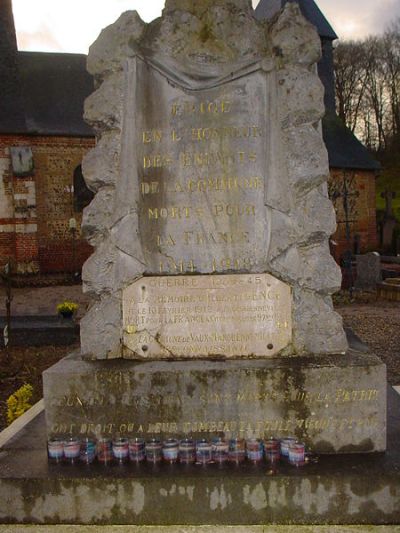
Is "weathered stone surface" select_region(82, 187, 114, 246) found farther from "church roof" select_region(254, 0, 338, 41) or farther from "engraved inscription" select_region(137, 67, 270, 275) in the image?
"church roof" select_region(254, 0, 338, 41)

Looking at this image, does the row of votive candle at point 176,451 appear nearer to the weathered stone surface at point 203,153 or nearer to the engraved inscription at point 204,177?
the weathered stone surface at point 203,153

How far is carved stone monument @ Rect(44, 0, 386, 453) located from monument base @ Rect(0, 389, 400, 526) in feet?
2.07

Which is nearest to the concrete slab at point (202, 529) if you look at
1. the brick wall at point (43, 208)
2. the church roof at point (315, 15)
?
the brick wall at point (43, 208)

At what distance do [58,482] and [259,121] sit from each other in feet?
7.27

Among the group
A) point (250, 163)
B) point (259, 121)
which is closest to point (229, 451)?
point (250, 163)

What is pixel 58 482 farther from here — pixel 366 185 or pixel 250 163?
pixel 366 185

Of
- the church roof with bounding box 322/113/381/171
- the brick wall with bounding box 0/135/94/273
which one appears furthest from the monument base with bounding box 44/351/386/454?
the church roof with bounding box 322/113/381/171

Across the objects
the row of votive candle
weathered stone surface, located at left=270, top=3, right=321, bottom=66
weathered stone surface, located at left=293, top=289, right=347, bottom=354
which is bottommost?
the row of votive candle

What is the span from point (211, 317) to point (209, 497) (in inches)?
38.4

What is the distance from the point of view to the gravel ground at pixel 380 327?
8.91 metres

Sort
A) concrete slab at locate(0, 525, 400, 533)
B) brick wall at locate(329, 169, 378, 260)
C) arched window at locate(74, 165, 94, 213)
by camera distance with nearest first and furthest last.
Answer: concrete slab at locate(0, 525, 400, 533)
arched window at locate(74, 165, 94, 213)
brick wall at locate(329, 169, 378, 260)

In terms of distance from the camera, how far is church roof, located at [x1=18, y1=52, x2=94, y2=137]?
2258 centimetres

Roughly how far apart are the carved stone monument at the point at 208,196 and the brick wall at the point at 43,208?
19340 millimetres

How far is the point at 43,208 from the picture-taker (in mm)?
22812
